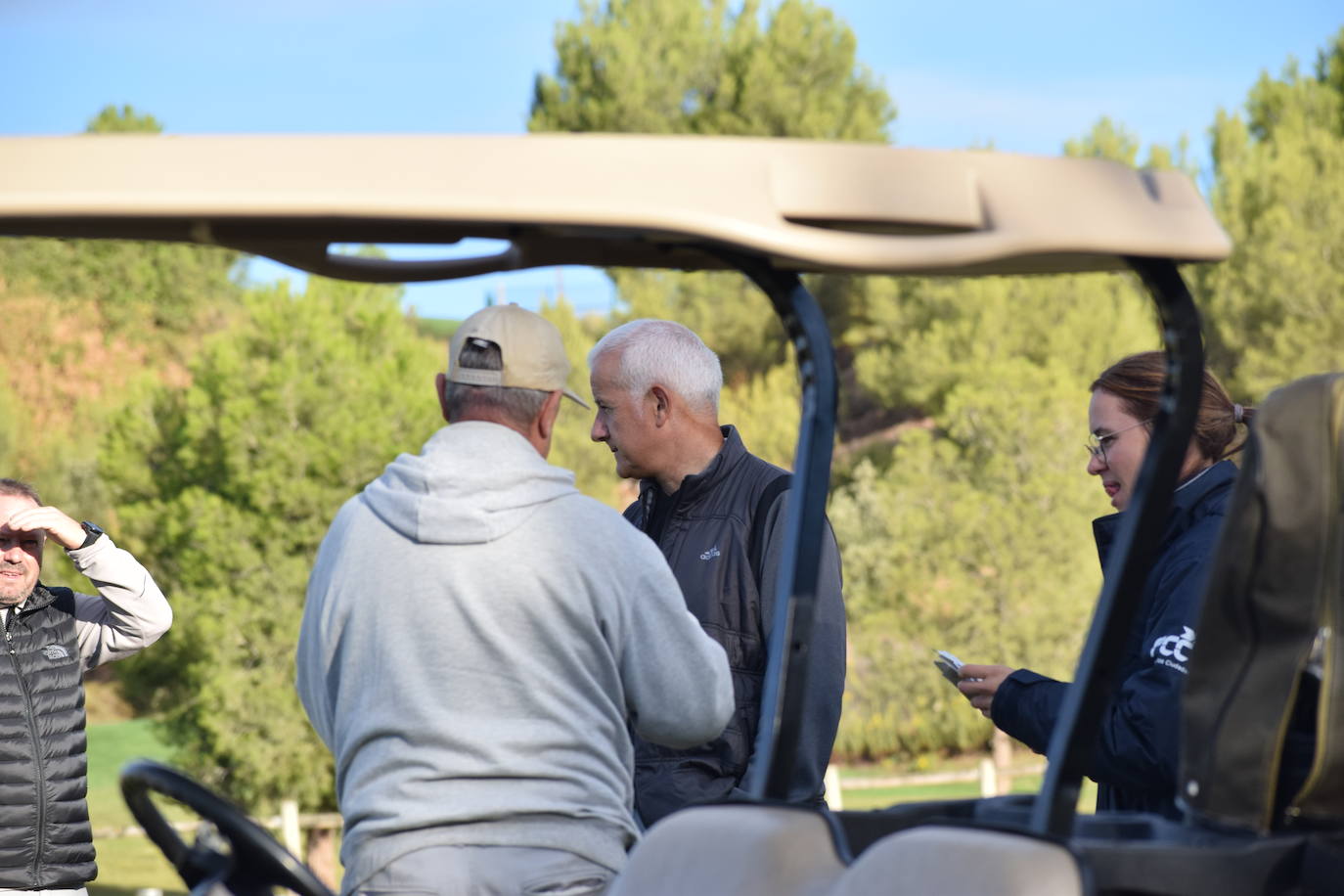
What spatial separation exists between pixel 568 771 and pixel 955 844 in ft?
2.39

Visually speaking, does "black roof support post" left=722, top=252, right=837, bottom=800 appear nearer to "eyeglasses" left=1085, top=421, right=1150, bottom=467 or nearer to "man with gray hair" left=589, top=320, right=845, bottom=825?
"man with gray hair" left=589, top=320, right=845, bottom=825

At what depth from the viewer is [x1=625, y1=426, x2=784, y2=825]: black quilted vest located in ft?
10.3

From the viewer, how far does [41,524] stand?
14.7ft

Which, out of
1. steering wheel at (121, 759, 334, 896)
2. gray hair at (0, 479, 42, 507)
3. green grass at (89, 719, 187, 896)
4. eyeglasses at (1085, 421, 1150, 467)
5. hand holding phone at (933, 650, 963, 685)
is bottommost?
green grass at (89, 719, 187, 896)

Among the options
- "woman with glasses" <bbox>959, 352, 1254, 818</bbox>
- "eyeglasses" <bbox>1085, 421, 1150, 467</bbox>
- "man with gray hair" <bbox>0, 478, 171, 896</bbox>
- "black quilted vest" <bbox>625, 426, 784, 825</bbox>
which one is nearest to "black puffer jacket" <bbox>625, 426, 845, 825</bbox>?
"black quilted vest" <bbox>625, 426, 784, 825</bbox>

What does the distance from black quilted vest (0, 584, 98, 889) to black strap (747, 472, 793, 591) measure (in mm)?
2216

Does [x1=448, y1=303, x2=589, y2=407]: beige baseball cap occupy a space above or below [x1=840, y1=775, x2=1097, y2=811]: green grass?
above

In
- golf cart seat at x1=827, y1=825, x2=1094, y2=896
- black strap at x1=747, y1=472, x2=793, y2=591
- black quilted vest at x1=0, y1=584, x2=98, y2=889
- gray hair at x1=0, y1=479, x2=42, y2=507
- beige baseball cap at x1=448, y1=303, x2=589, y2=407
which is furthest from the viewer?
gray hair at x1=0, y1=479, x2=42, y2=507

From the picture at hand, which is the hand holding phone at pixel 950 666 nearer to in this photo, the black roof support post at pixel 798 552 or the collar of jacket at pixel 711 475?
the collar of jacket at pixel 711 475

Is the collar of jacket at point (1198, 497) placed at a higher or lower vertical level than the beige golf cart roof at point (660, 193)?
lower

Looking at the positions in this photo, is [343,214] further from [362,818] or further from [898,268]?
[362,818]

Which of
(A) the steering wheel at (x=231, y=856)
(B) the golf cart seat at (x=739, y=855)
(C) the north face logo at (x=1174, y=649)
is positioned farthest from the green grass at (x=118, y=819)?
(B) the golf cart seat at (x=739, y=855)

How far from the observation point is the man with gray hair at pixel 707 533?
10.3 feet

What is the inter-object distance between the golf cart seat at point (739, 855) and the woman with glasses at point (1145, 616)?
2.93 ft
